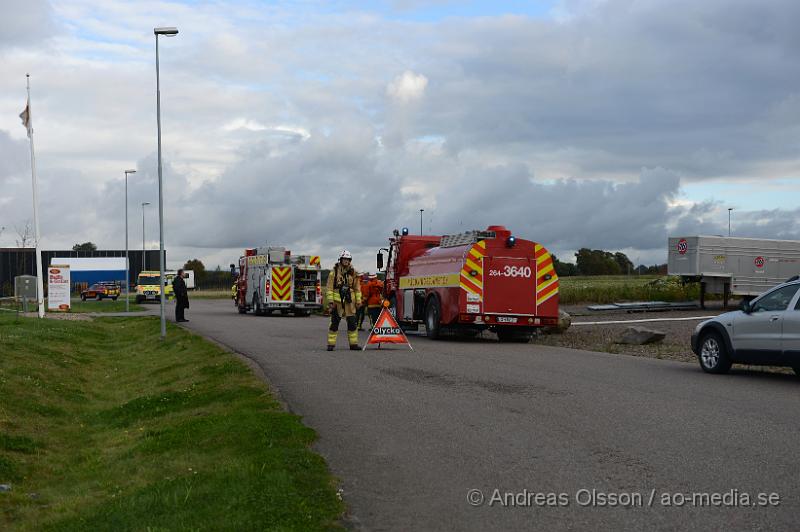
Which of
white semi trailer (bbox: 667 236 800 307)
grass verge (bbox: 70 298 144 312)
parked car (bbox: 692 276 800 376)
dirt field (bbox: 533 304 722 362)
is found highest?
white semi trailer (bbox: 667 236 800 307)

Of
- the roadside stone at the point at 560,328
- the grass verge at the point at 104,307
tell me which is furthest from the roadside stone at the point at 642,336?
the grass verge at the point at 104,307

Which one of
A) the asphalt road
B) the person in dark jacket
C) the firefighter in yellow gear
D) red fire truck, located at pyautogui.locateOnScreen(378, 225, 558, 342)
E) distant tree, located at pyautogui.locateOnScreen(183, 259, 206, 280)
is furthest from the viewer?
distant tree, located at pyautogui.locateOnScreen(183, 259, 206, 280)

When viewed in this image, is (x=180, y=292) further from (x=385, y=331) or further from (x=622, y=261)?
(x=622, y=261)

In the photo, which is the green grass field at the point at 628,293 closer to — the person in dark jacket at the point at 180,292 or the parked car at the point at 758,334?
the person in dark jacket at the point at 180,292

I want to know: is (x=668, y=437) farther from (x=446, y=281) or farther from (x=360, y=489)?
(x=446, y=281)

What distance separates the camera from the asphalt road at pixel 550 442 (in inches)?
254

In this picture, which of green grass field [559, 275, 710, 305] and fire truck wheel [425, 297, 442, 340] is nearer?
fire truck wheel [425, 297, 442, 340]

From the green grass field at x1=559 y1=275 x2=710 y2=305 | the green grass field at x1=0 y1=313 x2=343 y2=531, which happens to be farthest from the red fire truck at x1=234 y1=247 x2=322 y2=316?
the green grass field at x1=0 y1=313 x2=343 y2=531

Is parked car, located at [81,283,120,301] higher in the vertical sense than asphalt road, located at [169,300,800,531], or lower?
higher

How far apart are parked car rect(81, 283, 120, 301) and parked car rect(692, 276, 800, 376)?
73190 millimetres

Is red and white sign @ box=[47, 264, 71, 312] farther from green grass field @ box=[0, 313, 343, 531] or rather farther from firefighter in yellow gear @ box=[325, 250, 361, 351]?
firefighter in yellow gear @ box=[325, 250, 361, 351]

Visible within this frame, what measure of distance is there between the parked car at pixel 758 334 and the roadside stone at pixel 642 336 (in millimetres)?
7036

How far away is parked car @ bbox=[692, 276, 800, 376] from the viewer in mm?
14273

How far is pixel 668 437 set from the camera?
30.1 feet
